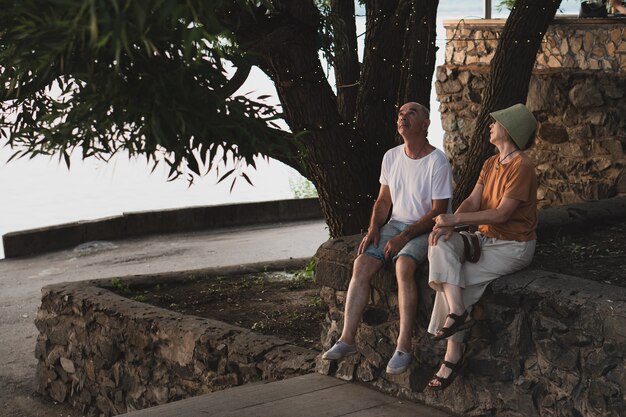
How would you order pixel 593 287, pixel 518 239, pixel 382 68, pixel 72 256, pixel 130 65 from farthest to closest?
pixel 72 256
pixel 382 68
pixel 518 239
pixel 593 287
pixel 130 65

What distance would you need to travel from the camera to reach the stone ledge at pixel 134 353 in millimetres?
6809

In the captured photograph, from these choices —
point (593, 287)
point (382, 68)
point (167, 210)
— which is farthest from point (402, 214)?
point (167, 210)

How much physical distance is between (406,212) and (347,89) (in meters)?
3.10

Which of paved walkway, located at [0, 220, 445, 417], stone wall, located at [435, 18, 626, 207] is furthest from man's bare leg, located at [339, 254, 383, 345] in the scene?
stone wall, located at [435, 18, 626, 207]

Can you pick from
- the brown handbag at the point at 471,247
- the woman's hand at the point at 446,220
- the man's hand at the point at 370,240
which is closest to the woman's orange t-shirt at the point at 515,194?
the brown handbag at the point at 471,247

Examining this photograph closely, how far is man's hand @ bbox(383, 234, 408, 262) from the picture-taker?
564 cm

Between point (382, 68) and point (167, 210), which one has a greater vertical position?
point (382, 68)

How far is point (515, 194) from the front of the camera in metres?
5.21

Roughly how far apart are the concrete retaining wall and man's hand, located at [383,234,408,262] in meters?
10.6

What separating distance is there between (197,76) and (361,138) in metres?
3.97

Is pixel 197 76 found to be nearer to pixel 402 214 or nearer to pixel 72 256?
pixel 402 214

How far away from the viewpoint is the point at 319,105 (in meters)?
7.54

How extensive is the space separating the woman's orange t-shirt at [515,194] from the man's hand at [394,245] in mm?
455

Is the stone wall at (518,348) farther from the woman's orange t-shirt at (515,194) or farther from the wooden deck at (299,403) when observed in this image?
the woman's orange t-shirt at (515,194)
